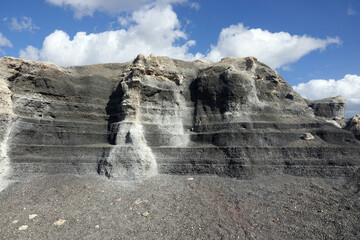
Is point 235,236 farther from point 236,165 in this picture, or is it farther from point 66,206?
point 66,206

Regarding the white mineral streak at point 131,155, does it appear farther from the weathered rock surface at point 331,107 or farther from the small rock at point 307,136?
the weathered rock surface at point 331,107

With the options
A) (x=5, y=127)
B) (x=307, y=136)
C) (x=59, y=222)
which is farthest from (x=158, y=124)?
(x=307, y=136)

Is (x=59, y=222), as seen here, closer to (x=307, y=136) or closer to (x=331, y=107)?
(x=307, y=136)

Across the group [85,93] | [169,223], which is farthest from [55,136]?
[169,223]

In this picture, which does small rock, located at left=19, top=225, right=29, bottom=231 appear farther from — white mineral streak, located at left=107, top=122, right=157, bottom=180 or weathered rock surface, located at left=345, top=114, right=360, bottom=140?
weathered rock surface, located at left=345, top=114, right=360, bottom=140

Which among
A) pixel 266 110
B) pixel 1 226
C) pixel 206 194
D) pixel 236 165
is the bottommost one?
pixel 1 226

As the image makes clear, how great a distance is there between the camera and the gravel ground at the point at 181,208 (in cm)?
768

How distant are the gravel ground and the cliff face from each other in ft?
2.81

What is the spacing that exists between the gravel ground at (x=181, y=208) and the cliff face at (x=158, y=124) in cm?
86

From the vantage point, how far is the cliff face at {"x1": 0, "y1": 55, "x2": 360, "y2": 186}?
→ 11.3 m

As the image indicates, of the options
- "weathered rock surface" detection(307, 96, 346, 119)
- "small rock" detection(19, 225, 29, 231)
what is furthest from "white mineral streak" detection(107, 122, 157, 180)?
"weathered rock surface" detection(307, 96, 346, 119)

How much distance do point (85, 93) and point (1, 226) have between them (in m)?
7.84

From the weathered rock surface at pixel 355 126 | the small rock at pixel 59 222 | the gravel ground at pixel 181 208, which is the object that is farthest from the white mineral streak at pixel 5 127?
the weathered rock surface at pixel 355 126

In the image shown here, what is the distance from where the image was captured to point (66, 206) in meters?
9.12
